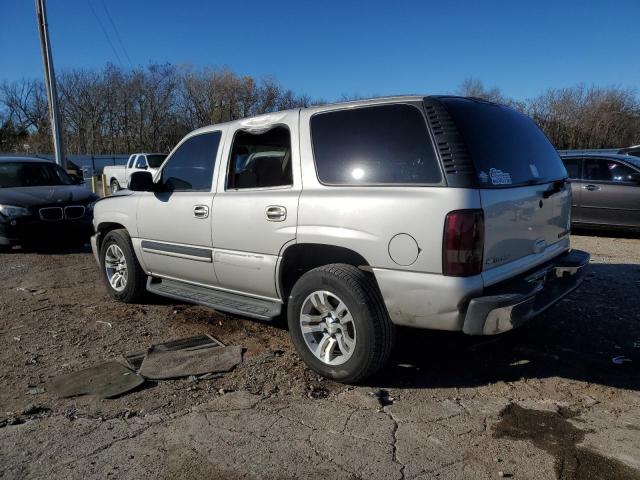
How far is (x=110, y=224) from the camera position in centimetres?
582

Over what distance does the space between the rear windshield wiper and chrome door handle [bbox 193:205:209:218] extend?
2.71 meters

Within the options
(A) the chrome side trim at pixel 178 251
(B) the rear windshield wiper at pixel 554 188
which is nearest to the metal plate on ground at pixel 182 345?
(A) the chrome side trim at pixel 178 251

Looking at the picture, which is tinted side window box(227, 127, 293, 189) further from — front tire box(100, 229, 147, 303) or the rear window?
front tire box(100, 229, 147, 303)

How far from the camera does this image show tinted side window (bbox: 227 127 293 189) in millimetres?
4172

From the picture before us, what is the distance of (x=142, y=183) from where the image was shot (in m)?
4.95

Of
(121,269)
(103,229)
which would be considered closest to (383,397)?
(121,269)

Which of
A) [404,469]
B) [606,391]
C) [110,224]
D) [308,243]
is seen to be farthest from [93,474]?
[110,224]

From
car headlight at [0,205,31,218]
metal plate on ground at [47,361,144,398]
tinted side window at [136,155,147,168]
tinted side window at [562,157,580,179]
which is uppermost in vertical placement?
tinted side window at [136,155,147,168]

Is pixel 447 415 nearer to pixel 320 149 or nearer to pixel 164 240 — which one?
pixel 320 149

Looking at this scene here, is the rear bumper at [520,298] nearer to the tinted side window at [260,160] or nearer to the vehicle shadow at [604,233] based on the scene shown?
the tinted side window at [260,160]

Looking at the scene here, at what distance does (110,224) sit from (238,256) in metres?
2.34

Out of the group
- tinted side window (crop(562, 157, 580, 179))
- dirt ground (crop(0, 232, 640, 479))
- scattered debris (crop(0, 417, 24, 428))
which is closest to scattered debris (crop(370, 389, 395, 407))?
dirt ground (crop(0, 232, 640, 479))

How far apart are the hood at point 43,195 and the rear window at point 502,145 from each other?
7.65m

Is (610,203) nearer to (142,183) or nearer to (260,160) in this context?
(260,160)
